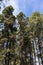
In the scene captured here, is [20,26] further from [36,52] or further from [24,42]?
[36,52]

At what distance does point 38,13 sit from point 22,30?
9.32ft

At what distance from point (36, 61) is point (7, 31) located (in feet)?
17.0

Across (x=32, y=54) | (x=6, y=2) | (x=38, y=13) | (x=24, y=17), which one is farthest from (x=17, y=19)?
(x=6, y=2)

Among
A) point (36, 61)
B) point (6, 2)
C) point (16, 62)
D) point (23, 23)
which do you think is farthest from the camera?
point (6, 2)

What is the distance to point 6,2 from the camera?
5412cm

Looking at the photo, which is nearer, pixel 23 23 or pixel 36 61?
pixel 23 23

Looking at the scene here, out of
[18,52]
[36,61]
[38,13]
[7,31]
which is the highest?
[38,13]

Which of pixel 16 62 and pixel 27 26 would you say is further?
pixel 27 26

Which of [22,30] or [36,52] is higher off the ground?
[22,30]

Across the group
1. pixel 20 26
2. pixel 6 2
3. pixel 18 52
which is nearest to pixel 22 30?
pixel 20 26

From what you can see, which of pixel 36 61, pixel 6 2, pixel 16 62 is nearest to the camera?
pixel 16 62

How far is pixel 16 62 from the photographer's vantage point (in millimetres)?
20844

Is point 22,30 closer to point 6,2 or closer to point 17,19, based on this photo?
point 17,19

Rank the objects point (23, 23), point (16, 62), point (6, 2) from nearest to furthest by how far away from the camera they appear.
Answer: point (16, 62)
point (23, 23)
point (6, 2)
